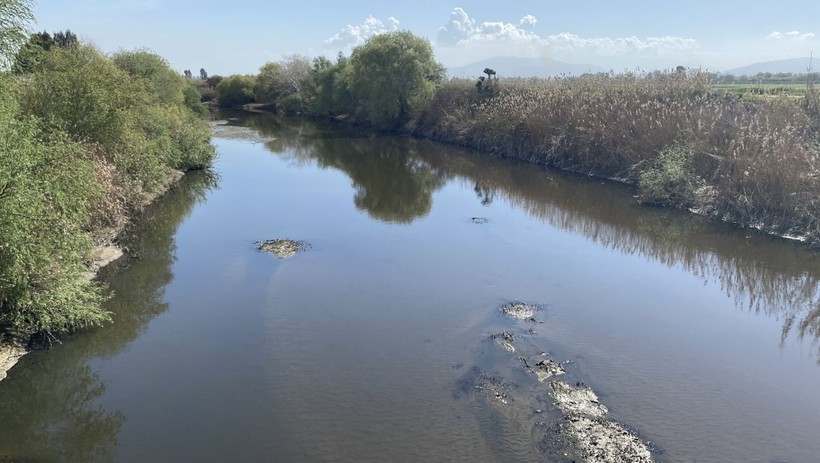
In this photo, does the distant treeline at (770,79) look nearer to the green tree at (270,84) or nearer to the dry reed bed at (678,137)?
the dry reed bed at (678,137)

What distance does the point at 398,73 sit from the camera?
51.9 metres

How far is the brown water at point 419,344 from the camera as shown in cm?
919

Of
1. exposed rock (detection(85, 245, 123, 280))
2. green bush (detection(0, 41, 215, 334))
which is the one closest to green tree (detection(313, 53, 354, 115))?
green bush (detection(0, 41, 215, 334))

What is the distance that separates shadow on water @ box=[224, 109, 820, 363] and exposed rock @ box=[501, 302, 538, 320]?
18.4ft

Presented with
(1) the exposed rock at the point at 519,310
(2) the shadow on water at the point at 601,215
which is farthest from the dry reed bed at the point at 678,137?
(1) the exposed rock at the point at 519,310

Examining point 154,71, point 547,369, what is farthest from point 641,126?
point 154,71

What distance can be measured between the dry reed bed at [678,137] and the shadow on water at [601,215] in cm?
122

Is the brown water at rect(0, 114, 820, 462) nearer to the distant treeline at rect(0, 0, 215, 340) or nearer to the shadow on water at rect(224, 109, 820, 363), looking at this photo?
the shadow on water at rect(224, 109, 820, 363)

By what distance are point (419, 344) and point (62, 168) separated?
8.91m

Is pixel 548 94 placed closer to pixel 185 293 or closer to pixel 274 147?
pixel 274 147

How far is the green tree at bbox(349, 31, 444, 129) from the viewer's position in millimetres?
51375

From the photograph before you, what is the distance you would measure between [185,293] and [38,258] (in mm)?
4522

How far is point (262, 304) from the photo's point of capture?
14352 millimetres

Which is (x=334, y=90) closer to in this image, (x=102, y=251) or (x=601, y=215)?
(x=601, y=215)
